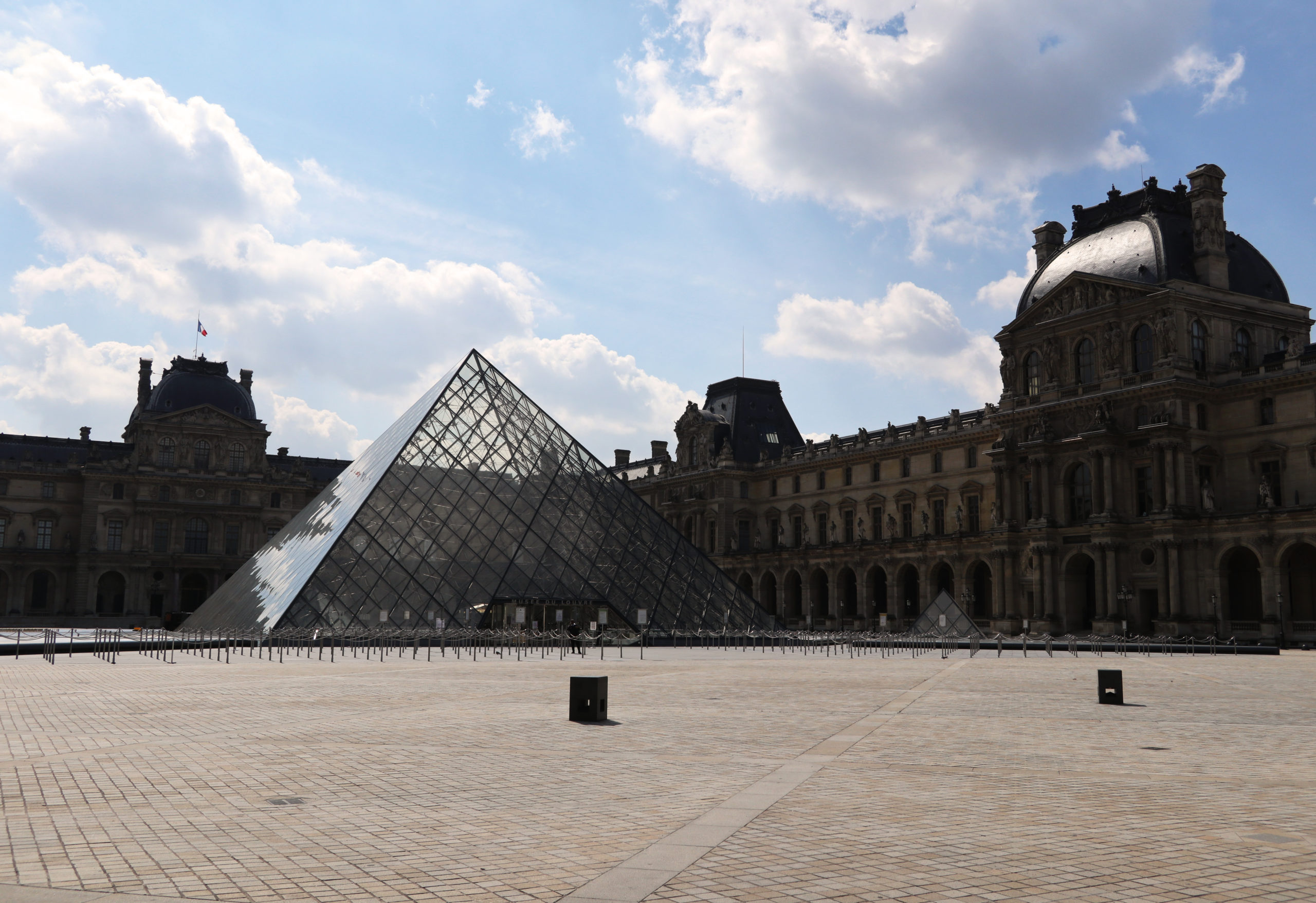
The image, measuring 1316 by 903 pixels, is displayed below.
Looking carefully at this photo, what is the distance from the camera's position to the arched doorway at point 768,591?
78.8 meters

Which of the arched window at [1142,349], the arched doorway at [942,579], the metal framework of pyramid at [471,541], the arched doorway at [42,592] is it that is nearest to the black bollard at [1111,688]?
the metal framework of pyramid at [471,541]

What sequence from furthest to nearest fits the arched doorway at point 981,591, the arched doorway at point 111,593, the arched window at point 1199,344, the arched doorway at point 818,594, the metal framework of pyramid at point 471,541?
the arched doorway at point 111,593 → the arched doorway at point 818,594 → the arched doorway at point 981,591 → the arched window at point 1199,344 → the metal framework of pyramid at point 471,541

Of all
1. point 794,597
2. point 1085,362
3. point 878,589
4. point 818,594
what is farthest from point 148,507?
point 1085,362

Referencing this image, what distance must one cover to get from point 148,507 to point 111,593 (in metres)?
6.96

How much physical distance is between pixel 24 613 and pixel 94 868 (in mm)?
85804

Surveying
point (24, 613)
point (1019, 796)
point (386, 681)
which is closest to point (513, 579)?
point (386, 681)

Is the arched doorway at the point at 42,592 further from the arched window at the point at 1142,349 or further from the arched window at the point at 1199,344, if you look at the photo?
the arched window at the point at 1199,344

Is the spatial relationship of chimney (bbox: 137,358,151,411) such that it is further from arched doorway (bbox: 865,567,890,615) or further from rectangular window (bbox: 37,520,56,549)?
arched doorway (bbox: 865,567,890,615)

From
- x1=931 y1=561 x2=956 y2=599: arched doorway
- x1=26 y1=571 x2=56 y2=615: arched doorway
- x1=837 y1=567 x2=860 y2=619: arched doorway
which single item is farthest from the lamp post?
x1=26 y1=571 x2=56 y2=615: arched doorway

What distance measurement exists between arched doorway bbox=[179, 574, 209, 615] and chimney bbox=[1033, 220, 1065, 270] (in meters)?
61.8

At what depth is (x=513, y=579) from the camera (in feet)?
129

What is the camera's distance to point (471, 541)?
40.0 m

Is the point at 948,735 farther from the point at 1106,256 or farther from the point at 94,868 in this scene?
the point at 1106,256

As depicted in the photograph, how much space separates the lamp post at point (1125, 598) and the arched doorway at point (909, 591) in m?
16.0
